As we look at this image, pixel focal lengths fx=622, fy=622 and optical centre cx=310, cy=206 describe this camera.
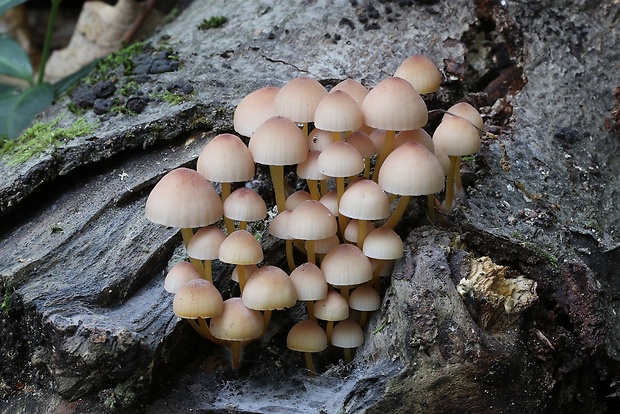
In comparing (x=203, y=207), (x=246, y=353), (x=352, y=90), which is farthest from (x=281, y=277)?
(x=352, y=90)

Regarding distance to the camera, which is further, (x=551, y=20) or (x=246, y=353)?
(x=551, y=20)

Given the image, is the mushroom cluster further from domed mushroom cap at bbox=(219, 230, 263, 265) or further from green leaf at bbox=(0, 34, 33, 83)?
green leaf at bbox=(0, 34, 33, 83)

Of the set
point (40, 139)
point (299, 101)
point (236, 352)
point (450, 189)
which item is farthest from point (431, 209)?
point (40, 139)

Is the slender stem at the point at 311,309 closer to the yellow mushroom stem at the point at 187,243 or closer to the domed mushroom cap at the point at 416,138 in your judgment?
the yellow mushroom stem at the point at 187,243

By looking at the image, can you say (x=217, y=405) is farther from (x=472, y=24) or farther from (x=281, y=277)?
(x=472, y=24)

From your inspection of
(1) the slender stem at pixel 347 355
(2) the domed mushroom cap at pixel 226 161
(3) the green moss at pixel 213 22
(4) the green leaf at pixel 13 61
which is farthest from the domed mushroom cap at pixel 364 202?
(4) the green leaf at pixel 13 61

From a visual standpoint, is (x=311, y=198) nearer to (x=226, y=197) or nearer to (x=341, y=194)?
(x=341, y=194)
